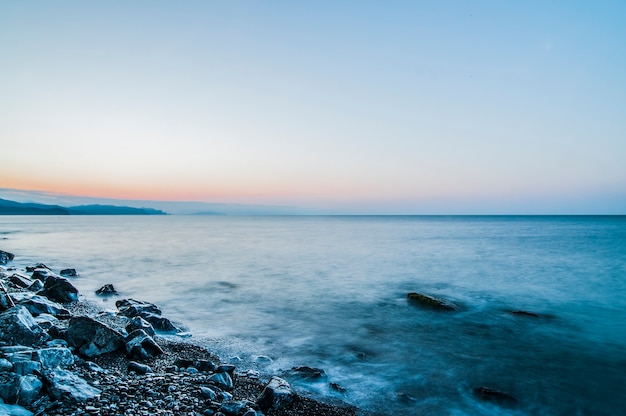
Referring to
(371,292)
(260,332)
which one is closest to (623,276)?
(371,292)

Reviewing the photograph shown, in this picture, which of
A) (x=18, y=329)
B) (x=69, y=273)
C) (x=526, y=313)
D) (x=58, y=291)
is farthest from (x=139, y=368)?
(x=69, y=273)

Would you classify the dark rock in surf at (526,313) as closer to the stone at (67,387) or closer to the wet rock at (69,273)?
the stone at (67,387)

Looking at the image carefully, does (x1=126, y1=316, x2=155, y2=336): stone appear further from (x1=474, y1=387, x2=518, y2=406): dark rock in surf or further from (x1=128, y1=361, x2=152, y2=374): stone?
(x1=474, y1=387, x2=518, y2=406): dark rock in surf

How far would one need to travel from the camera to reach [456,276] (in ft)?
83.5

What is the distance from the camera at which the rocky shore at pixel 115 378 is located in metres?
Answer: 5.43

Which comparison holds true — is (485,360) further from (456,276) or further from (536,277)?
(536,277)

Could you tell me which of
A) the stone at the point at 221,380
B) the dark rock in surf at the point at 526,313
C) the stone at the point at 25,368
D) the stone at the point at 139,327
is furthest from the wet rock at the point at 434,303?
the stone at the point at 25,368

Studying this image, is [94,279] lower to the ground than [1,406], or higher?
lower

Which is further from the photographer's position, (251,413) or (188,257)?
(188,257)

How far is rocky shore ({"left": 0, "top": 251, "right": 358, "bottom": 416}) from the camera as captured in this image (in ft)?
17.8

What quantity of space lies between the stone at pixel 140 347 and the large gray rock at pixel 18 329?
175cm

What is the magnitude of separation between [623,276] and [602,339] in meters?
18.3

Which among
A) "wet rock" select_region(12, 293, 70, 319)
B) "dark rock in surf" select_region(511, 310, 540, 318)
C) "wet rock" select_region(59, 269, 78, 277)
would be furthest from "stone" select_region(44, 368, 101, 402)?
"wet rock" select_region(59, 269, 78, 277)

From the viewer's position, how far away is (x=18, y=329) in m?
7.45
